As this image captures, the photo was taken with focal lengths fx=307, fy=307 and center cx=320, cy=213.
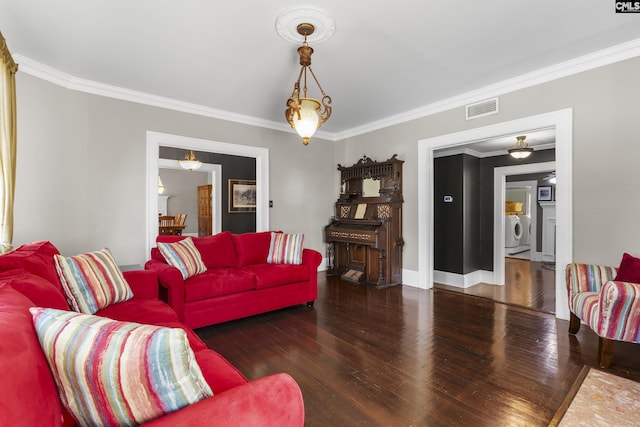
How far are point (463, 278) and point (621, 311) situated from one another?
3.06 metres

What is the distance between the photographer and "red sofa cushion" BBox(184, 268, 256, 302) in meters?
2.89

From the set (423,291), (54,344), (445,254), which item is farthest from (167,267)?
(445,254)

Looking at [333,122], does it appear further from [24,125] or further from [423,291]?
[24,125]

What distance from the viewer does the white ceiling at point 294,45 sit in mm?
2287

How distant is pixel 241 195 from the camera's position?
6516mm

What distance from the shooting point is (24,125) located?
300 centimetres

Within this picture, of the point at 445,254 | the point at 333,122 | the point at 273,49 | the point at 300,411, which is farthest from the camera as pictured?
the point at 445,254

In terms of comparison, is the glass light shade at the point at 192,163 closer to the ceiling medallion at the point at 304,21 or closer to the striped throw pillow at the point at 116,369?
the ceiling medallion at the point at 304,21

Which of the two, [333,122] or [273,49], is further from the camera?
[333,122]

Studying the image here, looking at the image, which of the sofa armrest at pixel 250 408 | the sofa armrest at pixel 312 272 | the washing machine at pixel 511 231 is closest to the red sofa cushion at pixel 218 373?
the sofa armrest at pixel 250 408

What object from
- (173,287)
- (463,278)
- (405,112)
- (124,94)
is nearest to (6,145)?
(124,94)

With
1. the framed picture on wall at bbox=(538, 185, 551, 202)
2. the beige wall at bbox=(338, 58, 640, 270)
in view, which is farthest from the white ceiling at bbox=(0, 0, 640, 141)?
the framed picture on wall at bbox=(538, 185, 551, 202)

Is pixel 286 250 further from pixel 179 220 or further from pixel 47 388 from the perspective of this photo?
pixel 179 220

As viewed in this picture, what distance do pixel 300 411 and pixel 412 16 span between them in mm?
2689
